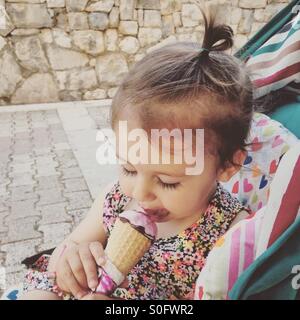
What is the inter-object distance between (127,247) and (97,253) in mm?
128

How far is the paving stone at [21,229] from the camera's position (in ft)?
7.98

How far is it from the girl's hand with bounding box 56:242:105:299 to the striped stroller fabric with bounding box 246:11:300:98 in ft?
2.35

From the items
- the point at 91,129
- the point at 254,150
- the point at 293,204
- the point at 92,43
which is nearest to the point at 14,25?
the point at 92,43

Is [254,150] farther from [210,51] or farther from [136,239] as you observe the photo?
[136,239]

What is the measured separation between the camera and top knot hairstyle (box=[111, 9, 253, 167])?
0.98 meters

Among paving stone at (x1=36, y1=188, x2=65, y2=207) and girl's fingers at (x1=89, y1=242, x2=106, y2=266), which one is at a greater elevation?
girl's fingers at (x1=89, y1=242, x2=106, y2=266)

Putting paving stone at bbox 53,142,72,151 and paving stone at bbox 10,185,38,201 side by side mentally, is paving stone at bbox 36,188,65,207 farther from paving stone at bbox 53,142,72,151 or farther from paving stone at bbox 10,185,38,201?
paving stone at bbox 53,142,72,151

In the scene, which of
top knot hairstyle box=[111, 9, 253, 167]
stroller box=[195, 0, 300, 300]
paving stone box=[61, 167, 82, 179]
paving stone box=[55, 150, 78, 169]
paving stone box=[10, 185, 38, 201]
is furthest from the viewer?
paving stone box=[55, 150, 78, 169]

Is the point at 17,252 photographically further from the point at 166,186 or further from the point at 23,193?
the point at 166,186

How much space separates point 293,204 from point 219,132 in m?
0.27

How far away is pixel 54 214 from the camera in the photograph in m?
2.68

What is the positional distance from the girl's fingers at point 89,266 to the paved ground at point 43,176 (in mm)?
1067

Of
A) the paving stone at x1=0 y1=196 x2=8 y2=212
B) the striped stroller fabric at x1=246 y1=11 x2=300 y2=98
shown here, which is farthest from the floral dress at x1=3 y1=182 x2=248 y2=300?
the paving stone at x1=0 y1=196 x2=8 y2=212

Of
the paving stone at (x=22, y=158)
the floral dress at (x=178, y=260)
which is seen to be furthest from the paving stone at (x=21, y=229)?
the floral dress at (x=178, y=260)
